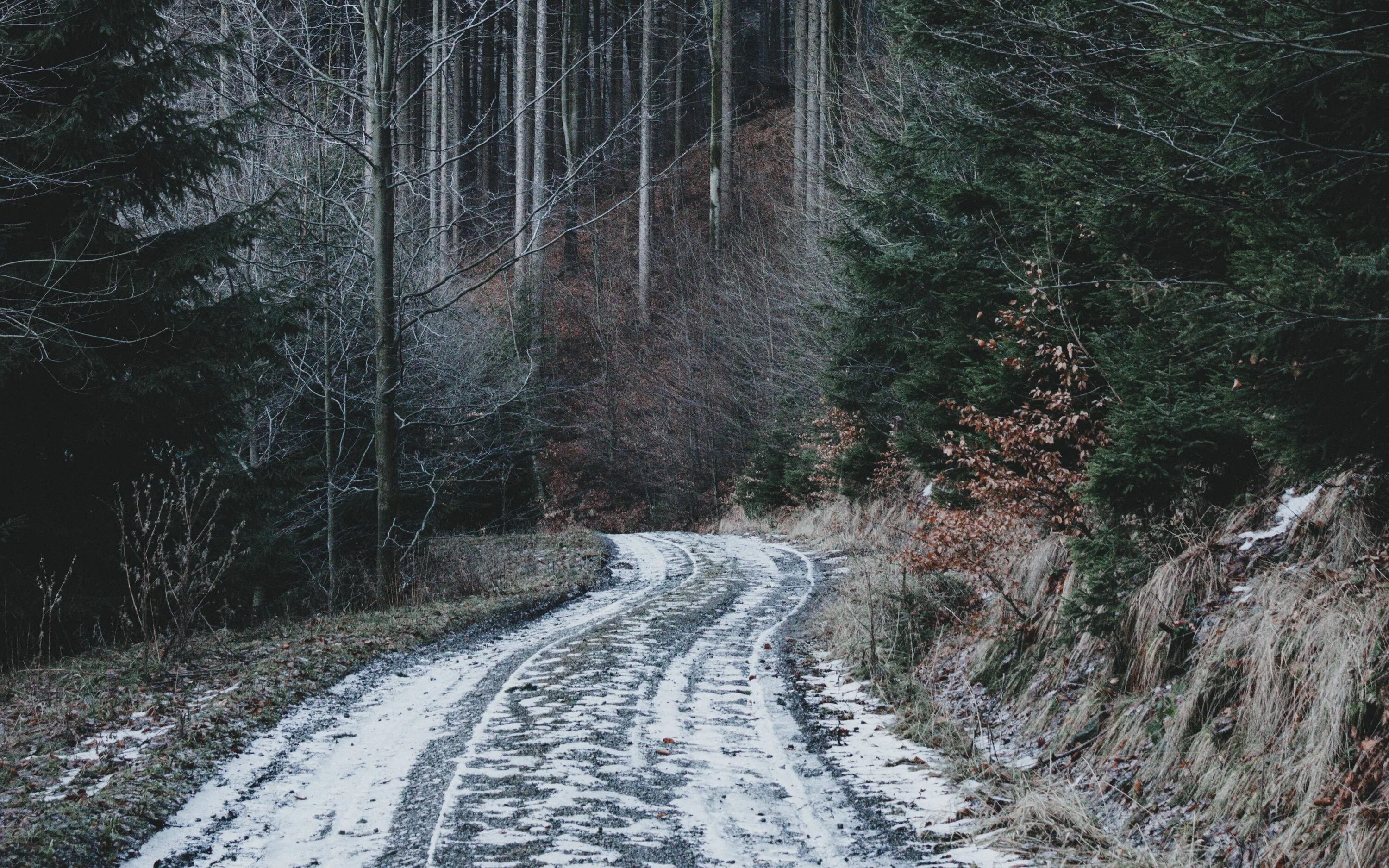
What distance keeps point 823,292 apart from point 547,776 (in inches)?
675

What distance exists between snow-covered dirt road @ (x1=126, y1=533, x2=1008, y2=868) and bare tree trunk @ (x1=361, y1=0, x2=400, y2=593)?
12.2 feet

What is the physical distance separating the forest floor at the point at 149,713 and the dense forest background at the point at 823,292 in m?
0.86

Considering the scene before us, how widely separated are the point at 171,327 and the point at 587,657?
18.3 feet

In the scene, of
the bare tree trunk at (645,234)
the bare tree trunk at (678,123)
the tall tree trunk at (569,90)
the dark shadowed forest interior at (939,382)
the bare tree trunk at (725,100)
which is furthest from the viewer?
the bare tree trunk at (678,123)

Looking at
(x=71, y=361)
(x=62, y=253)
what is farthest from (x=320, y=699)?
(x=62, y=253)

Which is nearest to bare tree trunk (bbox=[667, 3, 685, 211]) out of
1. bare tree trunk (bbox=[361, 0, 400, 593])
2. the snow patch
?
bare tree trunk (bbox=[361, 0, 400, 593])

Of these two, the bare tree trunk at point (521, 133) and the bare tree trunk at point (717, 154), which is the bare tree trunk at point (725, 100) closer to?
the bare tree trunk at point (717, 154)

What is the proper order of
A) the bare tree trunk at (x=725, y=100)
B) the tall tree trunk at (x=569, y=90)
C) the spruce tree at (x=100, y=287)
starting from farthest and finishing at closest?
the bare tree trunk at (x=725, y=100)
the tall tree trunk at (x=569, y=90)
the spruce tree at (x=100, y=287)

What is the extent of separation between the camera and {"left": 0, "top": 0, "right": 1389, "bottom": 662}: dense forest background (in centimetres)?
465

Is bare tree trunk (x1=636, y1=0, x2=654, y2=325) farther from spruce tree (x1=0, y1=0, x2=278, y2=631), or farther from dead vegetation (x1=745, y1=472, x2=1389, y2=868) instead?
dead vegetation (x1=745, y1=472, x2=1389, y2=868)

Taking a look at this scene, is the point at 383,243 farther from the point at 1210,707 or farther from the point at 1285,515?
the point at 1210,707

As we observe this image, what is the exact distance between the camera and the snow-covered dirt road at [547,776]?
4453 millimetres

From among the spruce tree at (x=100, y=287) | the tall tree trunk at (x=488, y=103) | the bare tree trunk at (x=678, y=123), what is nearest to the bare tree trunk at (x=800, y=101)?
the bare tree trunk at (x=678, y=123)

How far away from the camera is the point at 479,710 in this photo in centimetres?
686
